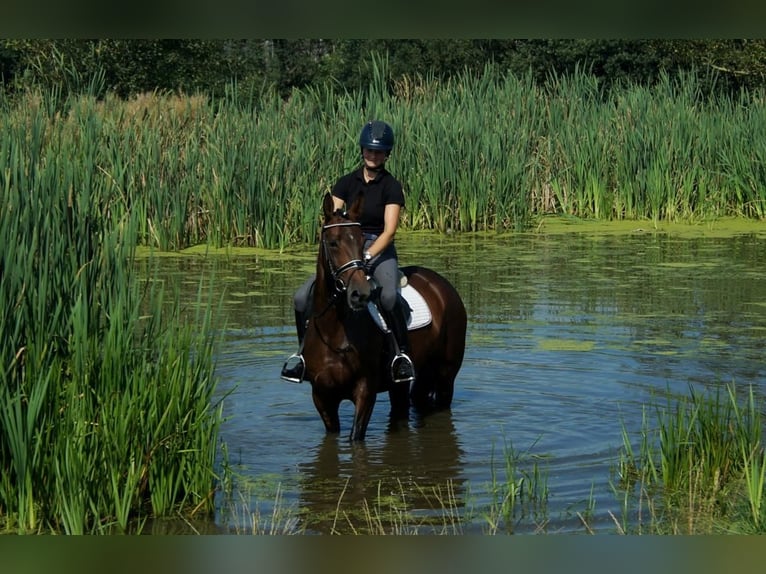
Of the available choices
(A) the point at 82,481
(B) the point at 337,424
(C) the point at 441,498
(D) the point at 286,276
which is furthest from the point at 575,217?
(A) the point at 82,481

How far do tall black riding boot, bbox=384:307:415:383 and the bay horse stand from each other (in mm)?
84

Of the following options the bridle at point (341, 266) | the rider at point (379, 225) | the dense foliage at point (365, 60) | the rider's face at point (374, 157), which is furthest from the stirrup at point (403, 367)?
the dense foliage at point (365, 60)

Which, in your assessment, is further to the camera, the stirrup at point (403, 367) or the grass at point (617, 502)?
the stirrup at point (403, 367)

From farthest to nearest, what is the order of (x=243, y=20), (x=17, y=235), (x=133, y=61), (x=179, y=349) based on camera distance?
(x=133, y=61) → (x=179, y=349) → (x=17, y=235) → (x=243, y=20)

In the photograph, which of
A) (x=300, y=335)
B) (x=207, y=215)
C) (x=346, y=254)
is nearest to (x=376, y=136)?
(x=346, y=254)

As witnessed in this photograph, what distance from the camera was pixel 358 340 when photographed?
8000mm

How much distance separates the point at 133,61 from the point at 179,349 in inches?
955

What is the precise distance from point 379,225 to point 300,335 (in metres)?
0.86

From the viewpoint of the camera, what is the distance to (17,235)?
625 cm

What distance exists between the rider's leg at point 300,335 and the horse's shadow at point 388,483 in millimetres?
507

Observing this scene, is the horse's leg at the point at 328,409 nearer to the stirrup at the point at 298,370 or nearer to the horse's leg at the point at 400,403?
the stirrup at the point at 298,370

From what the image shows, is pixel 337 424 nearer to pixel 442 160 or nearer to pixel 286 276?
pixel 286 276

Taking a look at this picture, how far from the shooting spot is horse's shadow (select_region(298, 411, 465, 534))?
6547 mm

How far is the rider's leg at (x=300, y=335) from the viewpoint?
8039 millimetres
